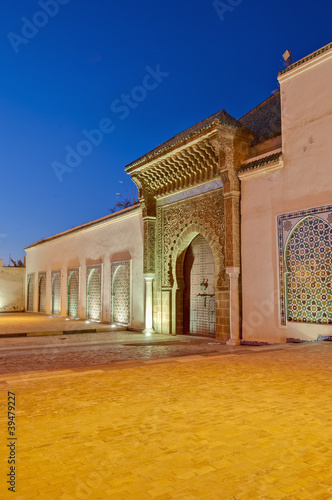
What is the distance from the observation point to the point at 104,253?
13.9 metres

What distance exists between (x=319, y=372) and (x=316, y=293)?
283cm

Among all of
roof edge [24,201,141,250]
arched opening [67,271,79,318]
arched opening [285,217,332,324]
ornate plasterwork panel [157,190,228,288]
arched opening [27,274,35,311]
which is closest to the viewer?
arched opening [285,217,332,324]

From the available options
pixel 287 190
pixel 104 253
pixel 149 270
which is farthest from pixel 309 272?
pixel 104 253

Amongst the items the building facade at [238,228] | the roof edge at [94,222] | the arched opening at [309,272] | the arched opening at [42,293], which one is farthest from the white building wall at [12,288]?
the arched opening at [309,272]

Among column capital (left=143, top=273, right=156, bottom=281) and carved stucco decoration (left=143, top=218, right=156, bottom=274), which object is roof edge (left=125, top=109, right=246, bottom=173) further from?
column capital (left=143, top=273, right=156, bottom=281)

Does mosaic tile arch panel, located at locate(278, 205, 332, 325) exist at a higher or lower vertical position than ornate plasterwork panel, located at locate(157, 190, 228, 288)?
lower

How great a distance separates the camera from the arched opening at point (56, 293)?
1792 cm

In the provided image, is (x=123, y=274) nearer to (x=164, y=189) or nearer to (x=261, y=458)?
(x=164, y=189)

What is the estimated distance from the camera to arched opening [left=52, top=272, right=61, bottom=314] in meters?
17.9

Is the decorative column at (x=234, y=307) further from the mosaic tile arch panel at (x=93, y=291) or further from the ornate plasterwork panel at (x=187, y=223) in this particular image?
the mosaic tile arch panel at (x=93, y=291)

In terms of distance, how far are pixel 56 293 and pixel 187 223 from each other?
1033 centimetres

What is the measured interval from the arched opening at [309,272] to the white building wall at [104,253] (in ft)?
18.0

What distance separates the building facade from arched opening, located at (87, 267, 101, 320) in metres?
0.86

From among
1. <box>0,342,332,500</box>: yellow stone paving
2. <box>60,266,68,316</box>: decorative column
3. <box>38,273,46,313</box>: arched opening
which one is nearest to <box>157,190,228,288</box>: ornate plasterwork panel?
<box>0,342,332,500</box>: yellow stone paving
